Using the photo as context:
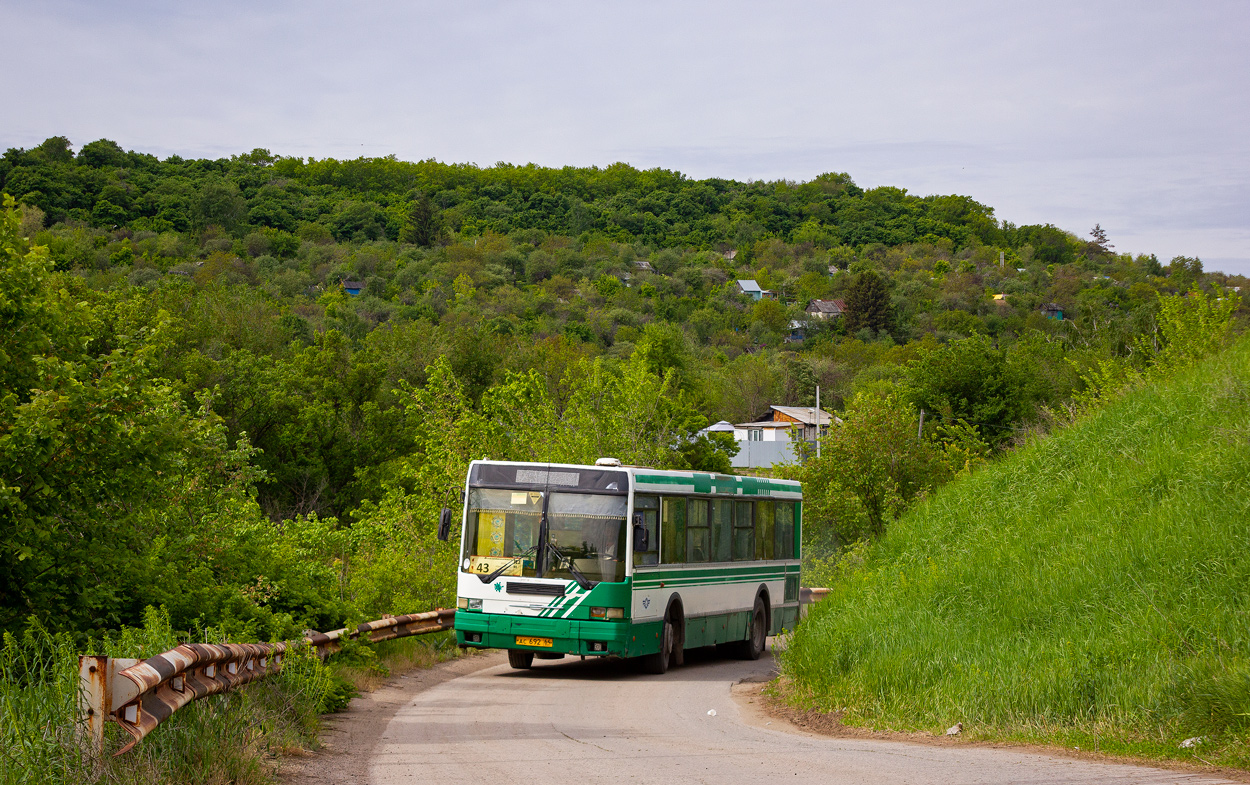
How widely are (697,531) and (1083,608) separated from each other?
7682mm

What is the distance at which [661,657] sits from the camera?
18078mm

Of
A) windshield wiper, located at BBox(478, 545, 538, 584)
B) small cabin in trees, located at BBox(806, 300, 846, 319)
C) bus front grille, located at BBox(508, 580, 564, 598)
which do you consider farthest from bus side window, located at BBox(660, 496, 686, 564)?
small cabin in trees, located at BBox(806, 300, 846, 319)

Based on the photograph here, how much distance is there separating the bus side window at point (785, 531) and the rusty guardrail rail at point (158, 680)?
13251mm

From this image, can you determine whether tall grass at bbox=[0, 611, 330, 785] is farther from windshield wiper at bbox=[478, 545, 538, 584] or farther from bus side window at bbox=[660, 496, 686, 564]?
bus side window at bbox=[660, 496, 686, 564]

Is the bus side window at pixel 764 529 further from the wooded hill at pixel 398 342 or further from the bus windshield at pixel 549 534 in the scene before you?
the wooded hill at pixel 398 342

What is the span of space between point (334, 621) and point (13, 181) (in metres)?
121

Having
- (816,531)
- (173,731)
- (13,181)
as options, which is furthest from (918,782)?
(13,181)

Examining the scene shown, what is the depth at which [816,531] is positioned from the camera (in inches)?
1788

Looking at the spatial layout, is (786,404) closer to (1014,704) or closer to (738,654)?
(738,654)

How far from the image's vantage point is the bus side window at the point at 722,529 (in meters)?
19.7

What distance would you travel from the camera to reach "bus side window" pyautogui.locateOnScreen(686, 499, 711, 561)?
1881 centimetres

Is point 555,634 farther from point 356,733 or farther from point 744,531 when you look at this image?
point 356,733

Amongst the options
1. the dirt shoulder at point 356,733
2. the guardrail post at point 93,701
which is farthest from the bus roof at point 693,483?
Answer: the guardrail post at point 93,701

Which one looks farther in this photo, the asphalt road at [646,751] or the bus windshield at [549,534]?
the bus windshield at [549,534]
